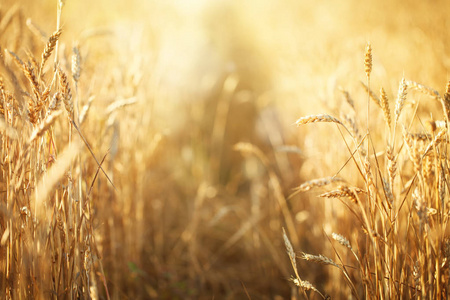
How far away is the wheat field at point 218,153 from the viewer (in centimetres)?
80

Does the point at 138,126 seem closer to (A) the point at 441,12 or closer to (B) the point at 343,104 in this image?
(B) the point at 343,104

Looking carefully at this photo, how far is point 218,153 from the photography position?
288 cm

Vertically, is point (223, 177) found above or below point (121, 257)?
above

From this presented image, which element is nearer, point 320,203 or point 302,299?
point 302,299

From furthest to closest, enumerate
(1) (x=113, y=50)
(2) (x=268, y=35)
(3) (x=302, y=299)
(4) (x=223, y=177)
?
(2) (x=268, y=35), (4) (x=223, y=177), (1) (x=113, y=50), (3) (x=302, y=299)

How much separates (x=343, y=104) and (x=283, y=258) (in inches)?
37.1

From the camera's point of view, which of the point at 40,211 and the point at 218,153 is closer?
the point at 40,211

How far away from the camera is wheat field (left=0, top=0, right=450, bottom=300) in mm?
797

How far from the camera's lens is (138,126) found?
64.9 inches

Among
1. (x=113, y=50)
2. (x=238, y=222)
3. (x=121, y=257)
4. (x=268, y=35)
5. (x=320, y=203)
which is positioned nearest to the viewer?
(x=121, y=257)

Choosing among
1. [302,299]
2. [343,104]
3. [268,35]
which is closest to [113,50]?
[343,104]

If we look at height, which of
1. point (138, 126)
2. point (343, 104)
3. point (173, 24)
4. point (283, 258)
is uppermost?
point (173, 24)

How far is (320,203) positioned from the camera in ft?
5.69

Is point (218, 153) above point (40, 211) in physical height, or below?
above
